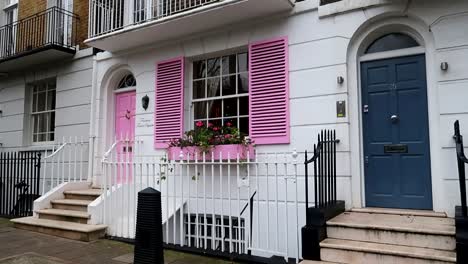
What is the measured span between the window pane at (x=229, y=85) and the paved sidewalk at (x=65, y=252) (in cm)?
328

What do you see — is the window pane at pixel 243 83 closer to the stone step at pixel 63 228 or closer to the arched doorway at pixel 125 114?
the arched doorway at pixel 125 114

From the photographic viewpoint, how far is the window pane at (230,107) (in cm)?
721

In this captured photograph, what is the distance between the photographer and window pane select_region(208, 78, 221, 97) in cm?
753

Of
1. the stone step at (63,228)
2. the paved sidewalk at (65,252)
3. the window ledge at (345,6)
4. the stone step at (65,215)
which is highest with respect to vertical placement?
the window ledge at (345,6)

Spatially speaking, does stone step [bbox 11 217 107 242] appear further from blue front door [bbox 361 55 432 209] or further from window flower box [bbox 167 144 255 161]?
blue front door [bbox 361 55 432 209]

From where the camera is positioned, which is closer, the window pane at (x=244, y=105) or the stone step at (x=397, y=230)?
the stone step at (x=397, y=230)

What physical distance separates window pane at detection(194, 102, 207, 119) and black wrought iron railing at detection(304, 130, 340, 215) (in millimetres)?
2829

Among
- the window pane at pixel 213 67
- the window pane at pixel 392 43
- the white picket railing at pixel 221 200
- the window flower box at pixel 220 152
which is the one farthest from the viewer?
the window pane at pixel 213 67

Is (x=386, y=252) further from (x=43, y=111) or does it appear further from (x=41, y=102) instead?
(x=41, y=102)

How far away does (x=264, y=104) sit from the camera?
659cm

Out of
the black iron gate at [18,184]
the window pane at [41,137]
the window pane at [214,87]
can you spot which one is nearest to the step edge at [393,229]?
the window pane at [214,87]

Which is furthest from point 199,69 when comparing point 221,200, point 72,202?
point 72,202

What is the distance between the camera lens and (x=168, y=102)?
25.5 ft

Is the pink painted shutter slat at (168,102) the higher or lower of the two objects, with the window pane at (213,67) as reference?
lower
